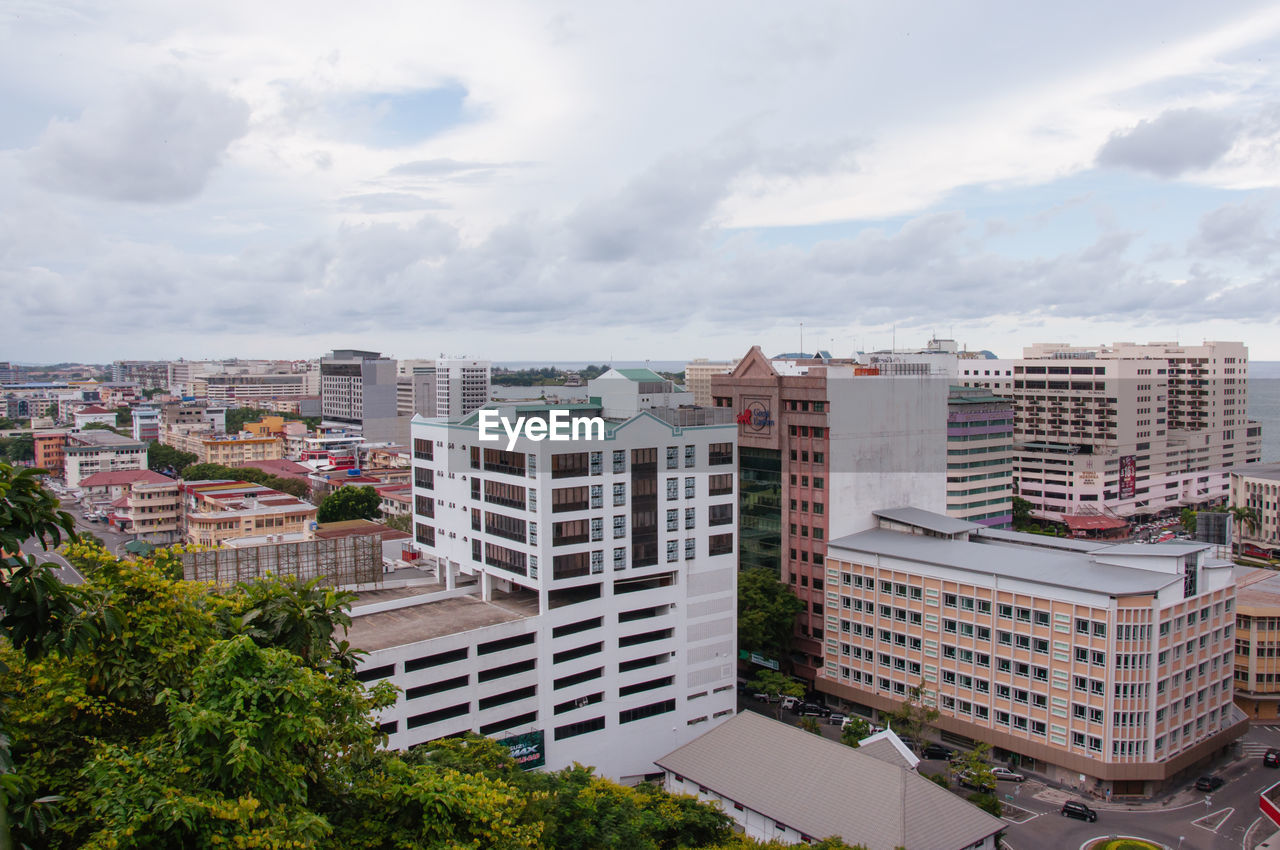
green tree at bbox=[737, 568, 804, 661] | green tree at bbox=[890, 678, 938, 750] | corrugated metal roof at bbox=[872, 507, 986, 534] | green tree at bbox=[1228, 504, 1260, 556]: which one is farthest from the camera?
green tree at bbox=[1228, 504, 1260, 556]

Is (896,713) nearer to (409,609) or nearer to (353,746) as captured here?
(409,609)

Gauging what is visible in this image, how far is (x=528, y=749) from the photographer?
47875 millimetres

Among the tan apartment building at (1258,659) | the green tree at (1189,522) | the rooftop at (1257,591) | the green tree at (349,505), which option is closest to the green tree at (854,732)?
the rooftop at (1257,591)

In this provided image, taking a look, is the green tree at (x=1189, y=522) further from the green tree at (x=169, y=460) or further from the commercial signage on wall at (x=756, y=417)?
the green tree at (x=169, y=460)

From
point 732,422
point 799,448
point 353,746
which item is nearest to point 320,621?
point 353,746

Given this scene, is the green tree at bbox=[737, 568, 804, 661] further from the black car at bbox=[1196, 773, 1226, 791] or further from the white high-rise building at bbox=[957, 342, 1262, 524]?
the white high-rise building at bbox=[957, 342, 1262, 524]

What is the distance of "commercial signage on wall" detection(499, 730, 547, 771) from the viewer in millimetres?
47156

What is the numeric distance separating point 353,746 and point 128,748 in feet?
14.3

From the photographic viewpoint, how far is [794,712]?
62125 mm

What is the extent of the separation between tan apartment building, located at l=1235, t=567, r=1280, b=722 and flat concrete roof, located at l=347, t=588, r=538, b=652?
157ft

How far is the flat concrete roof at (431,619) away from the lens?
149ft

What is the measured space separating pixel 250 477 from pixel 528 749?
10225 cm

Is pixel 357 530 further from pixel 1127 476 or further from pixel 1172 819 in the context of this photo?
pixel 1127 476

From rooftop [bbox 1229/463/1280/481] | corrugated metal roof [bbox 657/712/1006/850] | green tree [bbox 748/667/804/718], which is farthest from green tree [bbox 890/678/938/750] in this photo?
rooftop [bbox 1229/463/1280/481]
